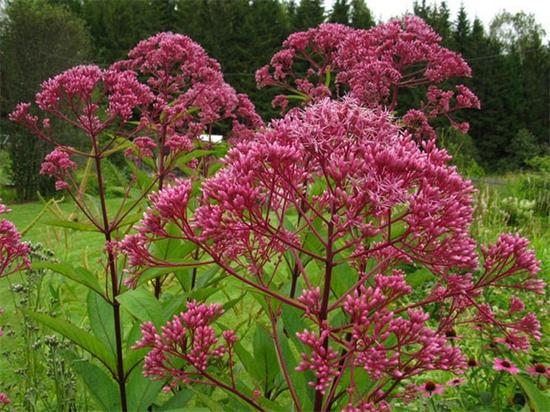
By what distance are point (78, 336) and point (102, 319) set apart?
11.3 inches

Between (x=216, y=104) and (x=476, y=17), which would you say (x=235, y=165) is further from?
(x=476, y=17)

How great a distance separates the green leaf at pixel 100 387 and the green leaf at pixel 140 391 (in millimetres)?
71

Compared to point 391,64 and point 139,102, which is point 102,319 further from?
point 391,64

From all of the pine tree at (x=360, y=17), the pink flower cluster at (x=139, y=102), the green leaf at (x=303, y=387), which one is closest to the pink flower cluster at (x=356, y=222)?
the green leaf at (x=303, y=387)

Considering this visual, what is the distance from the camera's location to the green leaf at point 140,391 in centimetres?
210

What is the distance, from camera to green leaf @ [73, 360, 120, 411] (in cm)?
212

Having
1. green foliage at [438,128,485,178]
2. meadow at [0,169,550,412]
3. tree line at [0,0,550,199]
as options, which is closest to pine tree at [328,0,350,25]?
tree line at [0,0,550,199]

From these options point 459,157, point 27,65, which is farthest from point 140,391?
point 27,65

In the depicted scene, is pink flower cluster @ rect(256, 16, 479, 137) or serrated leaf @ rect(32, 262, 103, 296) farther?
pink flower cluster @ rect(256, 16, 479, 137)

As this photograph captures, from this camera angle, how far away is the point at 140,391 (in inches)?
83.0

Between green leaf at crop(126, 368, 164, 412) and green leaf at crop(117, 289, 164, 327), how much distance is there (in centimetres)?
43

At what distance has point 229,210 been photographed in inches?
54.9

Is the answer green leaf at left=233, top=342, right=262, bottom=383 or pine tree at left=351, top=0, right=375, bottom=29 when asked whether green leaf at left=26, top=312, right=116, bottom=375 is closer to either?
green leaf at left=233, top=342, right=262, bottom=383

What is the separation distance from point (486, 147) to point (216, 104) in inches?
1441
